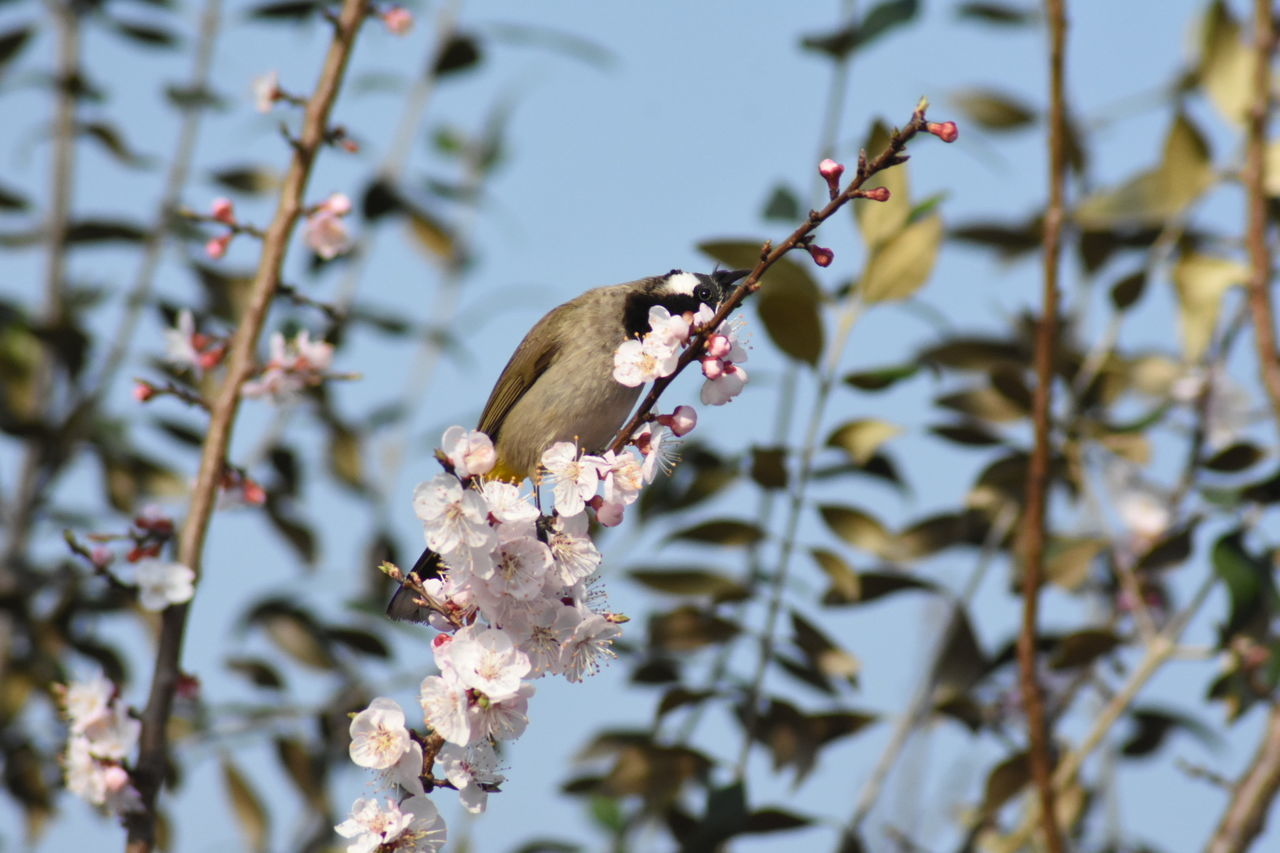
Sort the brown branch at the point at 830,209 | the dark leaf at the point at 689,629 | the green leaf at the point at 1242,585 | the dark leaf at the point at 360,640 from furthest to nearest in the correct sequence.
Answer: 1. the dark leaf at the point at 360,640
2. the dark leaf at the point at 689,629
3. the green leaf at the point at 1242,585
4. the brown branch at the point at 830,209

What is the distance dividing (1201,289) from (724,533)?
111cm

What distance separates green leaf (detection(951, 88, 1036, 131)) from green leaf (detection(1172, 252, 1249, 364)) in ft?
2.41

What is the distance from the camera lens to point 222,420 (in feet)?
6.89

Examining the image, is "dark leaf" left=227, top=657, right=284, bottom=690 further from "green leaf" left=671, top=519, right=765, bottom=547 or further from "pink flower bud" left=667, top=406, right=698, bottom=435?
"pink flower bud" left=667, top=406, right=698, bottom=435

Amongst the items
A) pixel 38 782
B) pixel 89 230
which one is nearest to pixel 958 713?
pixel 38 782

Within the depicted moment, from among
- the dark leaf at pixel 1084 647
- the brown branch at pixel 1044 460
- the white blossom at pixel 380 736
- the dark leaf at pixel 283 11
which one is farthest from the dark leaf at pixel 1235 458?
the dark leaf at pixel 283 11

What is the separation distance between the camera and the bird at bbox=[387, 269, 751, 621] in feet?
8.03

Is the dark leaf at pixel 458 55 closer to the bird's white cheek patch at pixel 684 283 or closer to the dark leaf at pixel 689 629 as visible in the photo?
the bird's white cheek patch at pixel 684 283

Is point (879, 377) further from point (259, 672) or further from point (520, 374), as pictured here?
point (259, 672)

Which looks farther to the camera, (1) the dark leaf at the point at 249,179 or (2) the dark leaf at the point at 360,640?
(1) the dark leaf at the point at 249,179

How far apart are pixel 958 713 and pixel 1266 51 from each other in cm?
141

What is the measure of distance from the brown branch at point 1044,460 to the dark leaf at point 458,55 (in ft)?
6.17

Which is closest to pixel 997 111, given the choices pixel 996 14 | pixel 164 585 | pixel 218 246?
pixel 996 14

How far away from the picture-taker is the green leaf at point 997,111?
3309 mm
